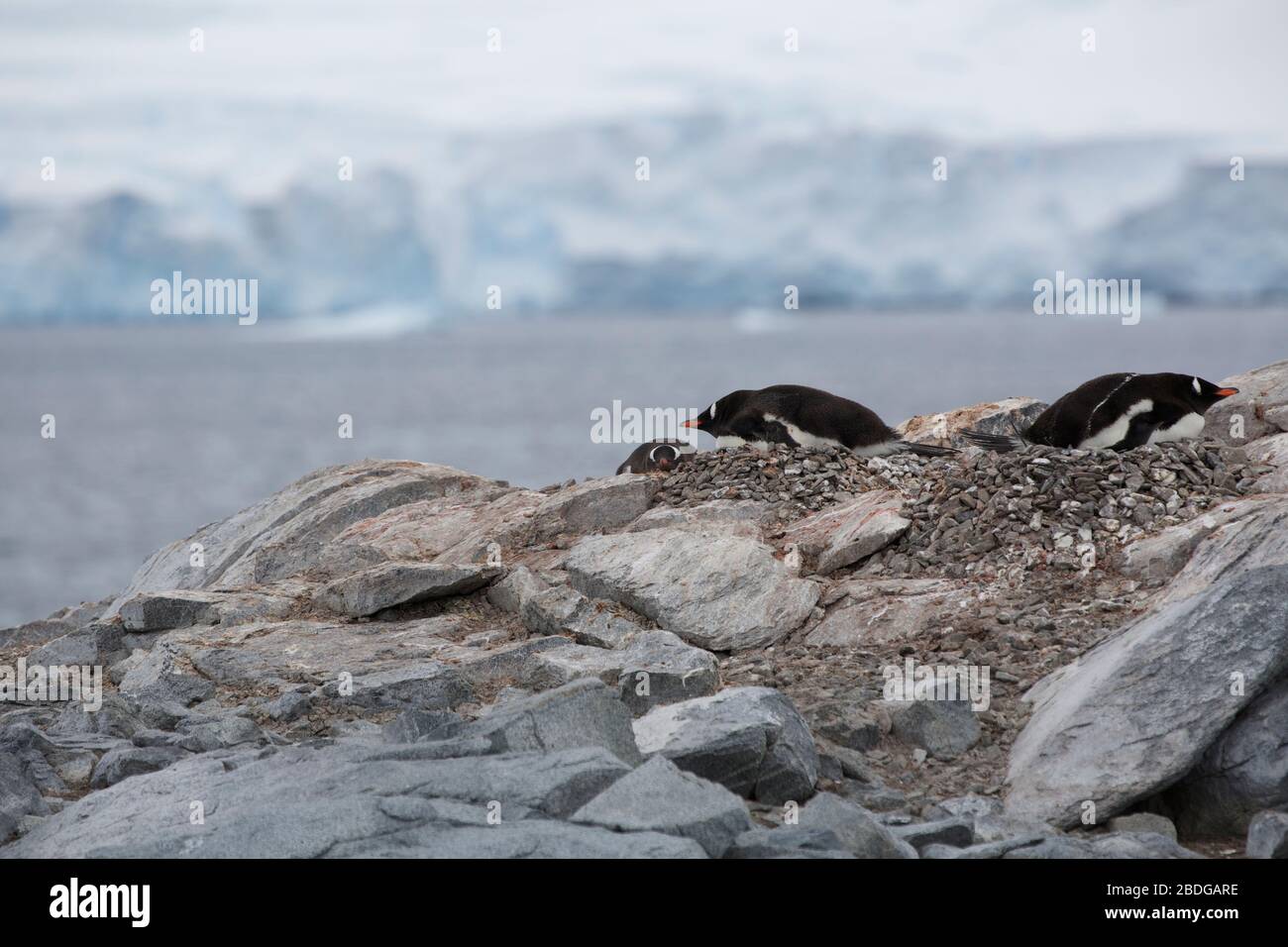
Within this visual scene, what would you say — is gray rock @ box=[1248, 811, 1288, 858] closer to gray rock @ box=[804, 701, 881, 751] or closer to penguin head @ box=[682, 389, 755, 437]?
gray rock @ box=[804, 701, 881, 751]

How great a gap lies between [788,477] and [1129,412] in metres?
2.63

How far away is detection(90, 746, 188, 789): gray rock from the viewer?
757 cm

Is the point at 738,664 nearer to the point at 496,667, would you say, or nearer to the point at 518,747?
the point at 496,667

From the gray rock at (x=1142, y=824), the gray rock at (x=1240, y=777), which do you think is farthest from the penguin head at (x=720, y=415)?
the gray rock at (x=1142, y=824)

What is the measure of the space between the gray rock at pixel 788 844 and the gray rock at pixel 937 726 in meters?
1.91

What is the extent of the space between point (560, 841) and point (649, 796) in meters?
0.49

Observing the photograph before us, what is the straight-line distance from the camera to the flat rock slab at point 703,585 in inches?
365

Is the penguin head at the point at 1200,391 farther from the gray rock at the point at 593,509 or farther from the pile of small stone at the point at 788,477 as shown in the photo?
the gray rock at the point at 593,509

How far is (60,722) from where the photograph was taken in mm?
8516

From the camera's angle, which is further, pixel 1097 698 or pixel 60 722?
Answer: pixel 60 722

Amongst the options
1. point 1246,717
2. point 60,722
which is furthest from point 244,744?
point 1246,717

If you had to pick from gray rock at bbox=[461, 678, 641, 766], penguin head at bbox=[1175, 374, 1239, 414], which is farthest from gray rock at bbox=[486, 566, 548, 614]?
penguin head at bbox=[1175, 374, 1239, 414]

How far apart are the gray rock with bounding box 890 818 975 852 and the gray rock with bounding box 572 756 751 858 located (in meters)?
0.83

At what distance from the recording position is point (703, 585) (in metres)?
9.53
